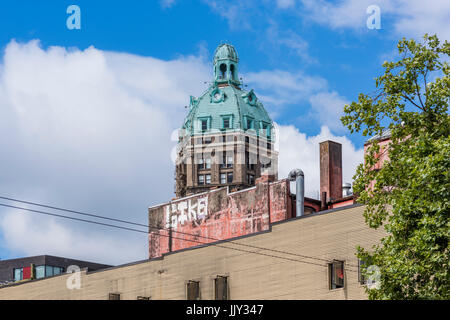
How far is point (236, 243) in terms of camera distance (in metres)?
55.5

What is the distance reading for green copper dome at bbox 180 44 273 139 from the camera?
178 m

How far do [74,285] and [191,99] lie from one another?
118 meters

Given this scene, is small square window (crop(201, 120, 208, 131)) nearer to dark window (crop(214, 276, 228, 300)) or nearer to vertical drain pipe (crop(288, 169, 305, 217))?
vertical drain pipe (crop(288, 169, 305, 217))

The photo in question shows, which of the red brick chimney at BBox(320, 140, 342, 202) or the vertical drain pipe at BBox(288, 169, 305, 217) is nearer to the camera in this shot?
the vertical drain pipe at BBox(288, 169, 305, 217)

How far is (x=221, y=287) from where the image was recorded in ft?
183

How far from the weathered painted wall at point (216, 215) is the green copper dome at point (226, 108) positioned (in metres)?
98.9

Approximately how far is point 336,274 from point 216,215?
23312mm

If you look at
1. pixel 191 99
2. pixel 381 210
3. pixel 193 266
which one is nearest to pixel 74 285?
pixel 193 266

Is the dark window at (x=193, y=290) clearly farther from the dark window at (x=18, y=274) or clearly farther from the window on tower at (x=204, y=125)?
the window on tower at (x=204, y=125)

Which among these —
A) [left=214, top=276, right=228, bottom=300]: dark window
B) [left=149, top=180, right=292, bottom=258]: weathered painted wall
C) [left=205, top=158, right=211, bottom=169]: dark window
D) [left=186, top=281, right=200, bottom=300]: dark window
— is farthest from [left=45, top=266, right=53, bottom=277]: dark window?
[left=205, top=158, right=211, bottom=169]: dark window

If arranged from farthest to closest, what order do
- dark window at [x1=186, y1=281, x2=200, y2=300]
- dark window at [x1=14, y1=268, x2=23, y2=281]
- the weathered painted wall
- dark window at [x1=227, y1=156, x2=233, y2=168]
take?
dark window at [x1=227, y1=156, x2=233, y2=168], dark window at [x1=14, y1=268, x2=23, y2=281], the weathered painted wall, dark window at [x1=186, y1=281, x2=200, y2=300]

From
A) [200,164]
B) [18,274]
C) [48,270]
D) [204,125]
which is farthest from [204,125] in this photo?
[48,270]

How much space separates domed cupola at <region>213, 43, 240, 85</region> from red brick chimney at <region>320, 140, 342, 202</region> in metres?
117

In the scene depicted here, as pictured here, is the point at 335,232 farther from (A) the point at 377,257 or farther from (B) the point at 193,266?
(A) the point at 377,257
